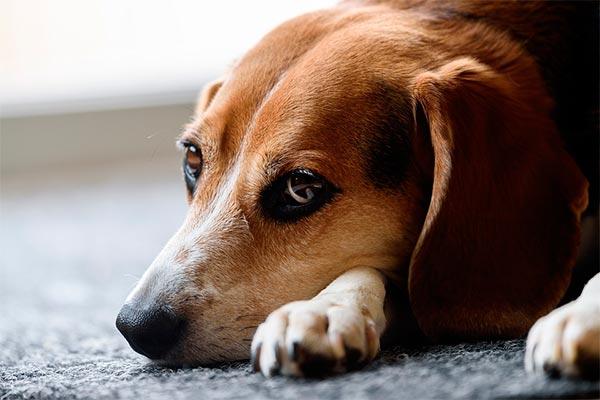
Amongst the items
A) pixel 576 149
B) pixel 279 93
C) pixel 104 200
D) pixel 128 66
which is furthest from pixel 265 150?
pixel 128 66

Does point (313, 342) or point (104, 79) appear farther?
point (104, 79)

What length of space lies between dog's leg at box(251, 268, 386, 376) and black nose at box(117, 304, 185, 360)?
0.89ft

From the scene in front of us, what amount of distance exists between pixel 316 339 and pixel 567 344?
0.44 meters

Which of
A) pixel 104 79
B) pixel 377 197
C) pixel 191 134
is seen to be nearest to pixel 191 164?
pixel 191 134

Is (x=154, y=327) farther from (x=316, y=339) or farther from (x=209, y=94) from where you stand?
(x=209, y=94)

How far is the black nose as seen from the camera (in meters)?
1.94

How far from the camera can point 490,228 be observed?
6.57 ft

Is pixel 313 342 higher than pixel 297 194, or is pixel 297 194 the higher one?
pixel 297 194

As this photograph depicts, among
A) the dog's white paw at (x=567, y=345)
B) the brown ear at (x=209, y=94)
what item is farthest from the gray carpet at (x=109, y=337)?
the brown ear at (x=209, y=94)

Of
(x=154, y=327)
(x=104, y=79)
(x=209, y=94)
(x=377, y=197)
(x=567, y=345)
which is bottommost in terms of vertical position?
(x=567, y=345)

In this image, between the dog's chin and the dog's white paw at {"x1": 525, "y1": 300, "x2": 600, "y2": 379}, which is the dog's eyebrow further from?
the dog's white paw at {"x1": 525, "y1": 300, "x2": 600, "y2": 379}

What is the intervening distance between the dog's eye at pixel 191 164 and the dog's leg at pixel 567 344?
1065 millimetres

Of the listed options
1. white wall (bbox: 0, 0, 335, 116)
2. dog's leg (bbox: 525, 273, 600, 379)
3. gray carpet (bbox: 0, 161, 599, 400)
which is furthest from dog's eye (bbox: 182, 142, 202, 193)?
white wall (bbox: 0, 0, 335, 116)

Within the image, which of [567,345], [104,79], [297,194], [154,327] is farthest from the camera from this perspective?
[104,79]
